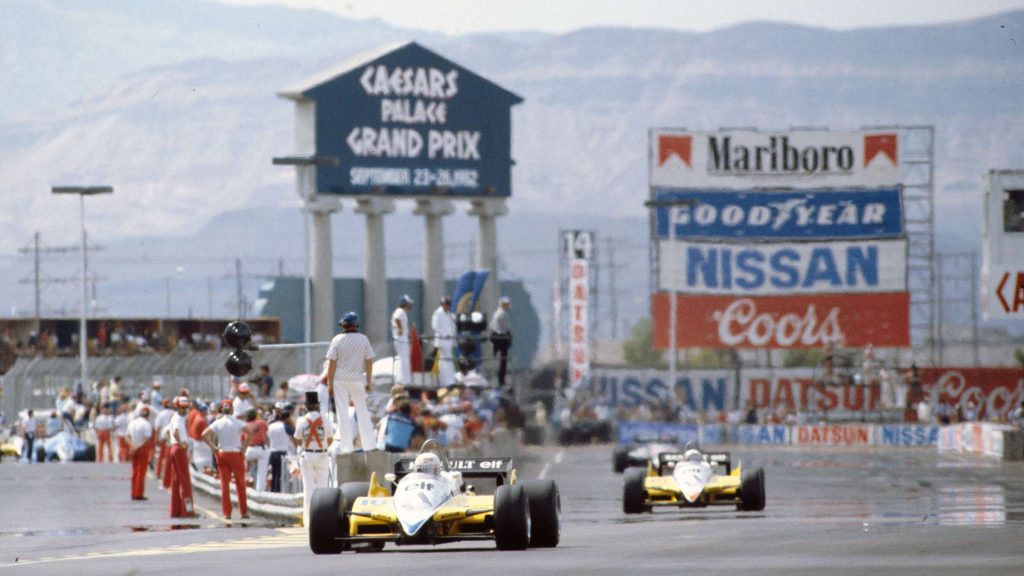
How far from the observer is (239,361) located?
2561cm

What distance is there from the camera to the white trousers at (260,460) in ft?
98.7

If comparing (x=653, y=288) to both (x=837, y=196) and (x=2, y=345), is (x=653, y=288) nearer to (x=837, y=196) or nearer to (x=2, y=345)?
(x=837, y=196)

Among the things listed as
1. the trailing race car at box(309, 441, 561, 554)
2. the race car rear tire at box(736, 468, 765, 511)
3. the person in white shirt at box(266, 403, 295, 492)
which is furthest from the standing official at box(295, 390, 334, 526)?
the trailing race car at box(309, 441, 561, 554)

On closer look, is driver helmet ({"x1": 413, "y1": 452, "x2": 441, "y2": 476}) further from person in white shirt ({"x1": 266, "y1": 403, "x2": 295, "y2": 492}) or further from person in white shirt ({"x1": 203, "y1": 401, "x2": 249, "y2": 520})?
person in white shirt ({"x1": 266, "y1": 403, "x2": 295, "y2": 492})

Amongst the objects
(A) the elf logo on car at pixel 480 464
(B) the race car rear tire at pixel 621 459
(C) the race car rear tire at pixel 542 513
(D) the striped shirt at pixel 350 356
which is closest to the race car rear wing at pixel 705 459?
(D) the striped shirt at pixel 350 356

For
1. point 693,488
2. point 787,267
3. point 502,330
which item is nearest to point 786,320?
point 787,267

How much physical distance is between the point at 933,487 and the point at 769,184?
4206cm

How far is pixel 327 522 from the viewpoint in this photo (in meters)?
17.7

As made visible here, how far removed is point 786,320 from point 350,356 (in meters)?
54.1

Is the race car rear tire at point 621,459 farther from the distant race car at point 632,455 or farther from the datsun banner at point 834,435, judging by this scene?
the datsun banner at point 834,435

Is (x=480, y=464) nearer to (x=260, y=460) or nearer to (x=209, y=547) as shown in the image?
(x=209, y=547)

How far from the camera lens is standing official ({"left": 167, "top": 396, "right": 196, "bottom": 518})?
27875 mm

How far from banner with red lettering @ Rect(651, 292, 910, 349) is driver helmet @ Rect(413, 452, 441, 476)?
2248 inches

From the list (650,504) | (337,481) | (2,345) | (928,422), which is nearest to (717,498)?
(650,504)
